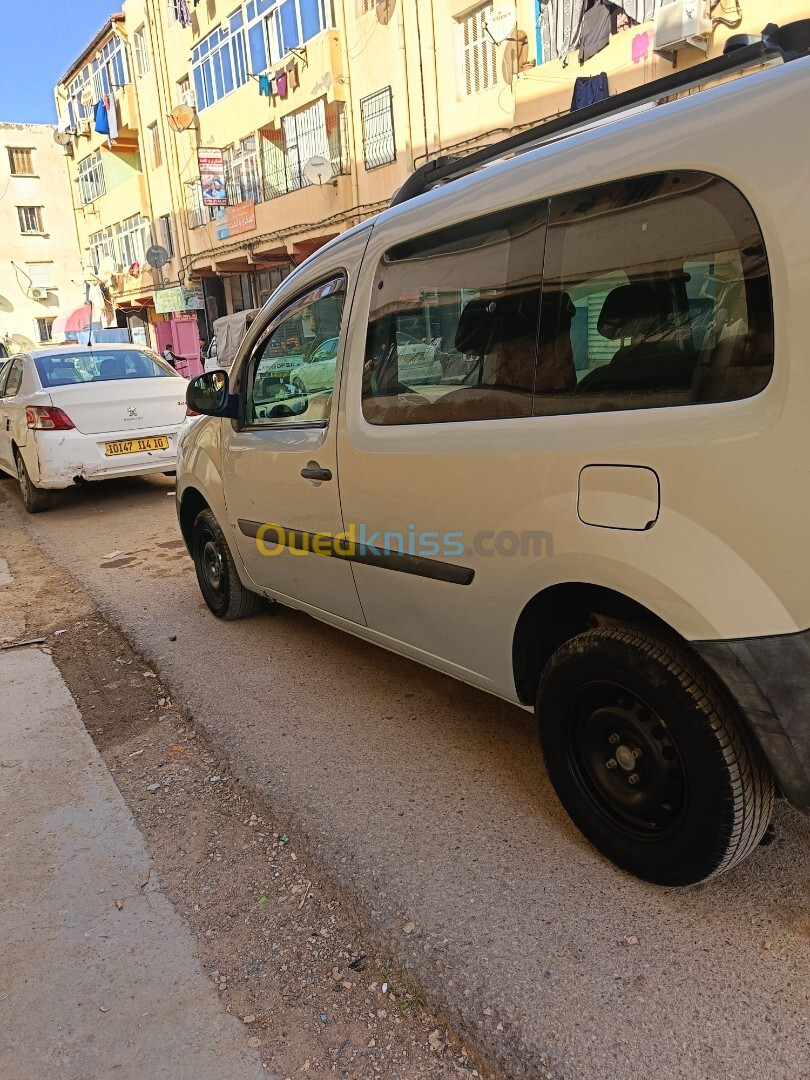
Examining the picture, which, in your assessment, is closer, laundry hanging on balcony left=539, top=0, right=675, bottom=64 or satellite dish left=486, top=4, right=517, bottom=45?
laundry hanging on balcony left=539, top=0, right=675, bottom=64

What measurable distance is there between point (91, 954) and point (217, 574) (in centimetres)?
255

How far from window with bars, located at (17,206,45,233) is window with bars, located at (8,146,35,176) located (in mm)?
1578

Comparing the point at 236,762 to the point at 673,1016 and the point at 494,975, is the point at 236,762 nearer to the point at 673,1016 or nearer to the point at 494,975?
the point at 494,975

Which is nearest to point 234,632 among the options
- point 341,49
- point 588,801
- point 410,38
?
point 588,801

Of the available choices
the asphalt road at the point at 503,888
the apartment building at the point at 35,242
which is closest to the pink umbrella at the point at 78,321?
the apartment building at the point at 35,242

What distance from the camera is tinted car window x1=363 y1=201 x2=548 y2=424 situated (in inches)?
86.1

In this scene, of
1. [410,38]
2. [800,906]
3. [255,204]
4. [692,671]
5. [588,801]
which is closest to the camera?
[692,671]

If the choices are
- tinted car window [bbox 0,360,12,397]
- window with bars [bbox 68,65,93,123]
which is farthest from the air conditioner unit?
window with bars [bbox 68,65,93,123]

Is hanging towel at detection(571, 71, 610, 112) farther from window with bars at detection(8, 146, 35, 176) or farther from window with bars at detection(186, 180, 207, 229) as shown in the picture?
window with bars at detection(8, 146, 35, 176)

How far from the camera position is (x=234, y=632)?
14.3 ft

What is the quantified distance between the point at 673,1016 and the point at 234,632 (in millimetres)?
3109

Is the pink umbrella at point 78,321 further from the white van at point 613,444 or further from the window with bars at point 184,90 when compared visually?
the white van at point 613,444

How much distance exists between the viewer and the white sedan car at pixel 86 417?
7.26 meters

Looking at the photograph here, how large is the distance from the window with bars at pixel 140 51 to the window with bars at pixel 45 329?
13.9 metres
